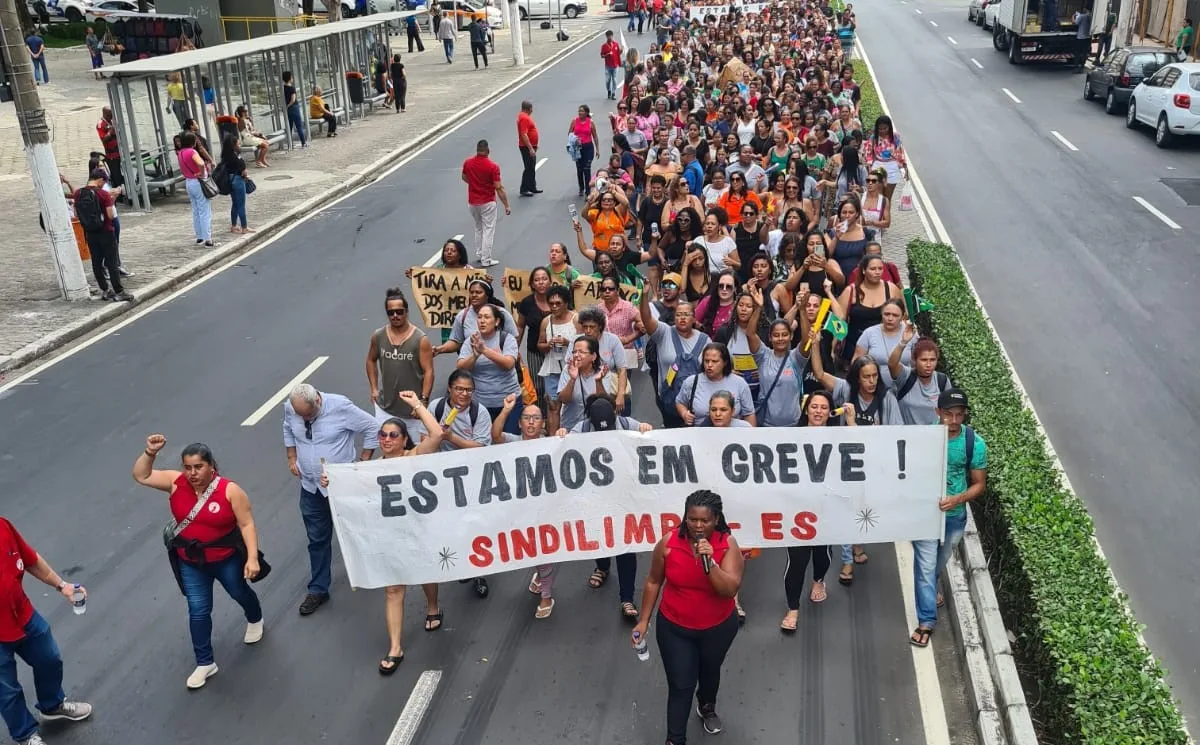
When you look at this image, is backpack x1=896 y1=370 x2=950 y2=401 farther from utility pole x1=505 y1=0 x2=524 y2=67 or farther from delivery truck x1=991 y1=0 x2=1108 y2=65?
utility pole x1=505 y1=0 x2=524 y2=67

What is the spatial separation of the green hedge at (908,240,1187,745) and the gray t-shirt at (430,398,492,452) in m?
3.46

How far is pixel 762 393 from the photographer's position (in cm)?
780

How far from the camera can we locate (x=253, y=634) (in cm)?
706

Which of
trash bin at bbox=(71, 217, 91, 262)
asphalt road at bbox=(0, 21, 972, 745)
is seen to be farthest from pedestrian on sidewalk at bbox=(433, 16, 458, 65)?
asphalt road at bbox=(0, 21, 972, 745)

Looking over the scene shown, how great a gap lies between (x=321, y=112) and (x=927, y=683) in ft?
79.6

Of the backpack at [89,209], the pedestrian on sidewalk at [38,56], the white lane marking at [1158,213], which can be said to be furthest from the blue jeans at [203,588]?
the pedestrian on sidewalk at [38,56]

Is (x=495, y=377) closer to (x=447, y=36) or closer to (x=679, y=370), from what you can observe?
(x=679, y=370)

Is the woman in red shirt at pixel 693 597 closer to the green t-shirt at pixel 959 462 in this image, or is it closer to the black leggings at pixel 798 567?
the black leggings at pixel 798 567

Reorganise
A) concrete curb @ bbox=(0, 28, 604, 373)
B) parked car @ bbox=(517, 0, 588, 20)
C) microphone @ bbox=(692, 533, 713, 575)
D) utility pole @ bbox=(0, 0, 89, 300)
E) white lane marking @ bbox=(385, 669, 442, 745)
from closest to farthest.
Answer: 1. microphone @ bbox=(692, 533, 713, 575)
2. white lane marking @ bbox=(385, 669, 442, 745)
3. concrete curb @ bbox=(0, 28, 604, 373)
4. utility pole @ bbox=(0, 0, 89, 300)
5. parked car @ bbox=(517, 0, 588, 20)

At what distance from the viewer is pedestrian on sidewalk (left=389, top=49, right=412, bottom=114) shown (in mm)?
30062

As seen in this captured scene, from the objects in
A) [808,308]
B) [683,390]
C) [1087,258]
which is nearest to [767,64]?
[1087,258]

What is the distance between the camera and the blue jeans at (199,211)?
1673cm

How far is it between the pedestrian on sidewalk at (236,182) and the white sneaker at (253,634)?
12111 mm

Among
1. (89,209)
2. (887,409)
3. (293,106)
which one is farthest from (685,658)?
(293,106)
